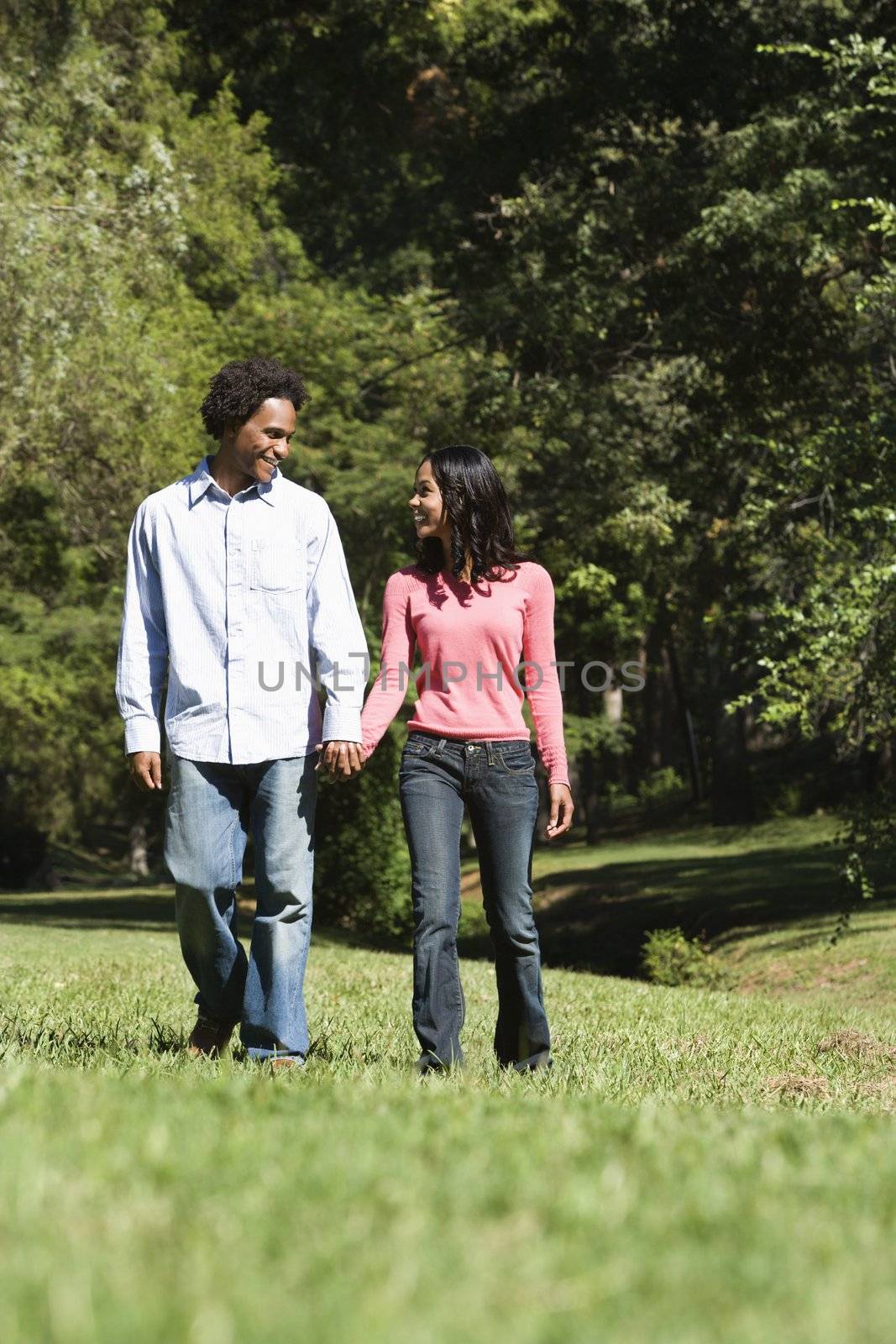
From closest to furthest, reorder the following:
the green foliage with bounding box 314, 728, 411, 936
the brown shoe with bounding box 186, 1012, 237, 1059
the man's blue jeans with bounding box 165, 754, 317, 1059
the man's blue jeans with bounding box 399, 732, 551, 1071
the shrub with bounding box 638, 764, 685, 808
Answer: the man's blue jeans with bounding box 165, 754, 317, 1059, the man's blue jeans with bounding box 399, 732, 551, 1071, the brown shoe with bounding box 186, 1012, 237, 1059, the green foliage with bounding box 314, 728, 411, 936, the shrub with bounding box 638, 764, 685, 808

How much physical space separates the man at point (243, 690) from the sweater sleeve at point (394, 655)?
Answer: 0.16 metres

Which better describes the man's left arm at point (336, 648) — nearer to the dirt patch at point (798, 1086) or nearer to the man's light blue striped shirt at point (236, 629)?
the man's light blue striped shirt at point (236, 629)

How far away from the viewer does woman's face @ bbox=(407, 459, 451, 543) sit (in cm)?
645

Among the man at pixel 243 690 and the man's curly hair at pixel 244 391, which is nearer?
the man at pixel 243 690

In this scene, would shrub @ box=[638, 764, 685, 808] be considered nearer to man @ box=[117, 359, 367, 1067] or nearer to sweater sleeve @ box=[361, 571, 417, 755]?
sweater sleeve @ box=[361, 571, 417, 755]

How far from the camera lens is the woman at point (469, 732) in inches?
244

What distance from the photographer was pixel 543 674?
6.51 metres

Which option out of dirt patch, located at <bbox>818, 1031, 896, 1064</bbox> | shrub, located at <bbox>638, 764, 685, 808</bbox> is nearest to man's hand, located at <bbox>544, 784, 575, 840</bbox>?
dirt patch, located at <bbox>818, 1031, 896, 1064</bbox>

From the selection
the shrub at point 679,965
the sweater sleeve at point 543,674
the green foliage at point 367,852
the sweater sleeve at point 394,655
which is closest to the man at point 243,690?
the sweater sleeve at point 394,655

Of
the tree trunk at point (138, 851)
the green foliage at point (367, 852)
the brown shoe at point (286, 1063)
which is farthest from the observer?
the tree trunk at point (138, 851)

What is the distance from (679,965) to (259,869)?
544 inches

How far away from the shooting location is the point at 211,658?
20.1 ft

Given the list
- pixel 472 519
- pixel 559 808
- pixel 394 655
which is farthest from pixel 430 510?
pixel 559 808

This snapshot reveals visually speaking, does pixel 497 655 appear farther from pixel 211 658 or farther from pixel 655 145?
pixel 655 145
